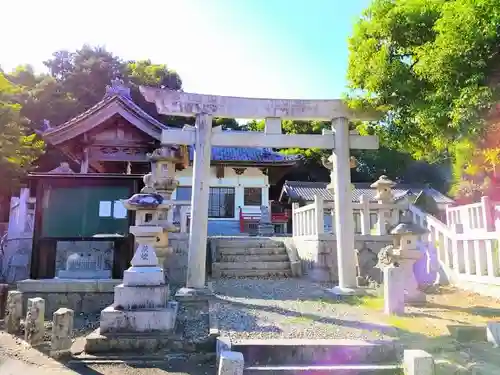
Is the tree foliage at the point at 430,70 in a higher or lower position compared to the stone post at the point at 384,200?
higher

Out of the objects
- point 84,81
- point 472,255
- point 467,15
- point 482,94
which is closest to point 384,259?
point 472,255

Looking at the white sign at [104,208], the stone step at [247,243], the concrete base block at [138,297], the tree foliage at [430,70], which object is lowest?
the concrete base block at [138,297]

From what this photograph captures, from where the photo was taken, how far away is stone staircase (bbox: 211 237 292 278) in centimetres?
1223

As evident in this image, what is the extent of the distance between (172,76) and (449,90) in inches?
1496

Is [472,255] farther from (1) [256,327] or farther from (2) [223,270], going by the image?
(2) [223,270]

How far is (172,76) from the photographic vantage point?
132ft

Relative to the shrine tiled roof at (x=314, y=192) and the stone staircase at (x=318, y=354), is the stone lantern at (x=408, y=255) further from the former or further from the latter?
the shrine tiled roof at (x=314, y=192)

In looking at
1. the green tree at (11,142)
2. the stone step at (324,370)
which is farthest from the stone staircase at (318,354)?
the green tree at (11,142)

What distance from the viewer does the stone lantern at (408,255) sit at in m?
7.58

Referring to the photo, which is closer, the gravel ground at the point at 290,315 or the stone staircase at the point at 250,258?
the gravel ground at the point at 290,315

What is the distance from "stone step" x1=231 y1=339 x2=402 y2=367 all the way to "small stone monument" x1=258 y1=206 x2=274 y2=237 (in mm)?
14142

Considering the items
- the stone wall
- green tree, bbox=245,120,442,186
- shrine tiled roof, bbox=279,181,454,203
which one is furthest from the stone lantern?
green tree, bbox=245,120,442,186

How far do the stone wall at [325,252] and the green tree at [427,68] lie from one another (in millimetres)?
4251

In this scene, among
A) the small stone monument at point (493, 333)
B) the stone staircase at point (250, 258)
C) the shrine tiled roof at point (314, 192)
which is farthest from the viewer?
the shrine tiled roof at point (314, 192)
